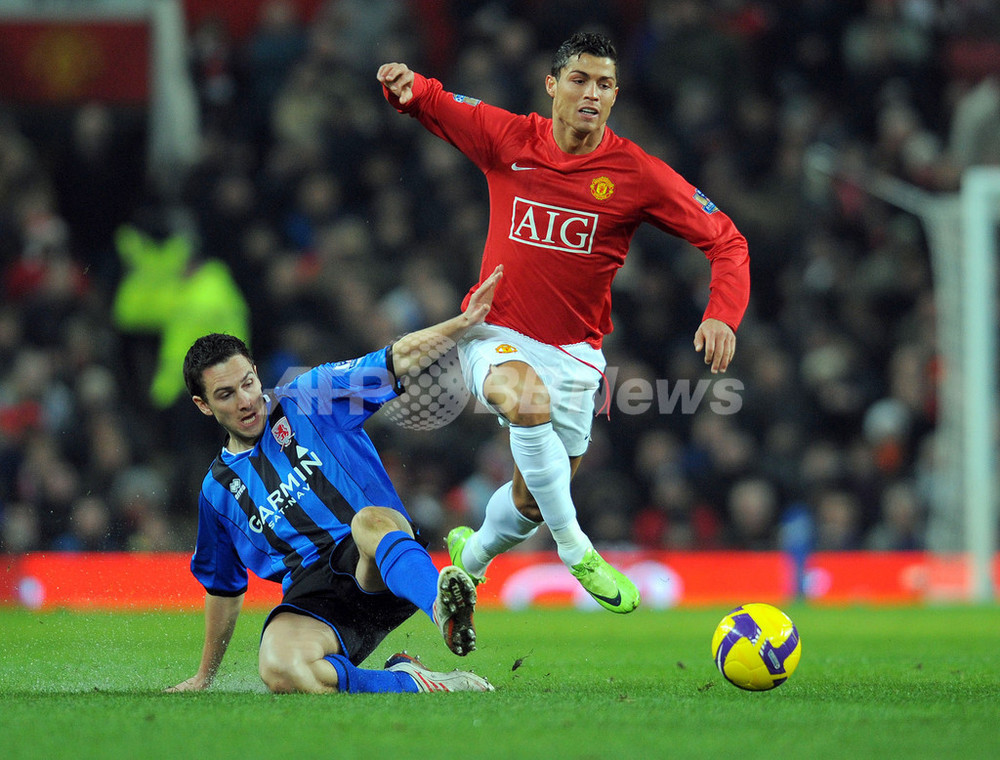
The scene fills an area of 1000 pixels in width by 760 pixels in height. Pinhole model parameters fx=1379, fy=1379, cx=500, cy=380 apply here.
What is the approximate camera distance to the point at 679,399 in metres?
12.5

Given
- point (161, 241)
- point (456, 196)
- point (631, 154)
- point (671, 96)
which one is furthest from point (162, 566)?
point (671, 96)

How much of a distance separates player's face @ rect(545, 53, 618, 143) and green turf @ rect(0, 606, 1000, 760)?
7.40 feet

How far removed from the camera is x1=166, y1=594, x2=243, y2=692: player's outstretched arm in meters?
5.26

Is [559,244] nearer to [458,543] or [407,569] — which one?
[458,543]

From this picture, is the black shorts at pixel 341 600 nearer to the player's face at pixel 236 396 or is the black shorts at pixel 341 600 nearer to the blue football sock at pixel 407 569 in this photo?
the blue football sock at pixel 407 569

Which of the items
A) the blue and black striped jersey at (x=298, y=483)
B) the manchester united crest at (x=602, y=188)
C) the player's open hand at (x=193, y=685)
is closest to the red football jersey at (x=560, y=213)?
the manchester united crest at (x=602, y=188)

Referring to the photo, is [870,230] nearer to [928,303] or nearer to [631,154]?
[928,303]

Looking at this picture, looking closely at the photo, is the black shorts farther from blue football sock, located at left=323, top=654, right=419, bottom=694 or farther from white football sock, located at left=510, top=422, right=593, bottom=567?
white football sock, located at left=510, top=422, right=593, bottom=567

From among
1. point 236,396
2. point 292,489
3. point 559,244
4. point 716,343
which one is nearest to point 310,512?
point 292,489

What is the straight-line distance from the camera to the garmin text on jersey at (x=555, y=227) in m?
5.71

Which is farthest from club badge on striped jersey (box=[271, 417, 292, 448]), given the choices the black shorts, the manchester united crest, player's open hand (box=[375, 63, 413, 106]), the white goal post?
the white goal post

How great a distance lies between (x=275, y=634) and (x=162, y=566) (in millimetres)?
5286

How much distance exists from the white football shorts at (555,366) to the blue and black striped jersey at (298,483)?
0.64 m

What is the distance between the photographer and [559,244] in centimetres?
575
